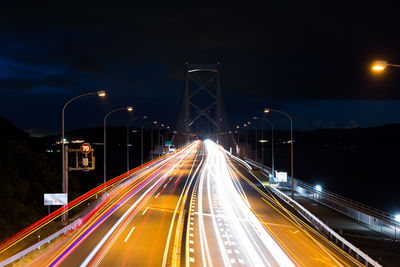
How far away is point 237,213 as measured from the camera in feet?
85.7

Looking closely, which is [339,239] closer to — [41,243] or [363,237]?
[363,237]

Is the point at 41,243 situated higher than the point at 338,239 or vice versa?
the point at 41,243

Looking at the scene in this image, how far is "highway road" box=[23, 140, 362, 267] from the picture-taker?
50.1ft

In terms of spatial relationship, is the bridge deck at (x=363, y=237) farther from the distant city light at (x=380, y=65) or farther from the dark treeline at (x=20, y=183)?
the dark treeline at (x=20, y=183)

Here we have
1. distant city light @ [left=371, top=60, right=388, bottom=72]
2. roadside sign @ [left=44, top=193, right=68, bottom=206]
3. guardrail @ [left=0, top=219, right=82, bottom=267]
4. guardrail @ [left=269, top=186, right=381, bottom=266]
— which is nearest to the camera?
distant city light @ [left=371, top=60, right=388, bottom=72]

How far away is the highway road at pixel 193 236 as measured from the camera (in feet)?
50.1

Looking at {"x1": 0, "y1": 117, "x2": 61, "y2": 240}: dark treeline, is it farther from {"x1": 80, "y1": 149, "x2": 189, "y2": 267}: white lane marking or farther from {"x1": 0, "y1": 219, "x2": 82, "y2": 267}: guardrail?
{"x1": 0, "y1": 219, "x2": 82, "y2": 267}: guardrail

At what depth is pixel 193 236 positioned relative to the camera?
1923 centimetres

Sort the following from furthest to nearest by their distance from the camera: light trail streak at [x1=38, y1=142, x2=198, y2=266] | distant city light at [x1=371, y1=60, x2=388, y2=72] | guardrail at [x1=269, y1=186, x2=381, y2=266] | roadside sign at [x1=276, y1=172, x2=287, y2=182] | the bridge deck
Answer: roadside sign at [x1=276, y1=172, x2=287, y2=182]
the bridge deck
light trail streak at [x1=38, y1=142, x2=198, y2=266]
guardrail at [x1=269, y1=186, x2=381, y2=266]
distant city light at [x1=371, y1=60, x2=388, y2=72]

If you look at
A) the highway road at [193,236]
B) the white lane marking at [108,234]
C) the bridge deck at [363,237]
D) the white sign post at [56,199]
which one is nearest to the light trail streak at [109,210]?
the highway road at [193,236]

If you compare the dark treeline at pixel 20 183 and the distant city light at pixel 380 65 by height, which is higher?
the distant city light at pixel 380 65

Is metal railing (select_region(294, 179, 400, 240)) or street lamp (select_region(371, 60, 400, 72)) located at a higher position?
street lamp (select_region(371, 60, 400, 72))

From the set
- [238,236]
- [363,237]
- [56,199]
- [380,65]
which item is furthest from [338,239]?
[56,199]

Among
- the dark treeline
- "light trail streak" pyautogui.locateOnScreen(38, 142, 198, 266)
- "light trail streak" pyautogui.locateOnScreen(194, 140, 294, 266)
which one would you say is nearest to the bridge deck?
"light trail streak" pyautogui.locateOnScreen(194, 140, 294, 266)
